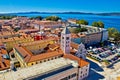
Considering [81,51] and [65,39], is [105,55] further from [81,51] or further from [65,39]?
[65,39]

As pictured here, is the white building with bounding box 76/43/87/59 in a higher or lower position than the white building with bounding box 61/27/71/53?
lower

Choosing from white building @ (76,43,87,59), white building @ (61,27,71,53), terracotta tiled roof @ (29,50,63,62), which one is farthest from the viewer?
white building @ (76,43,87,59)

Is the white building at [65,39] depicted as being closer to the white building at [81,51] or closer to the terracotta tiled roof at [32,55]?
the terracotta tiled roof at [32,55]

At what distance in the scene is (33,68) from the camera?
41062mm

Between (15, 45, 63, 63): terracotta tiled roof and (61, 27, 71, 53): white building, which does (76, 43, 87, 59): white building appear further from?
(15, 45, 63, 63): terracotta tiled roof

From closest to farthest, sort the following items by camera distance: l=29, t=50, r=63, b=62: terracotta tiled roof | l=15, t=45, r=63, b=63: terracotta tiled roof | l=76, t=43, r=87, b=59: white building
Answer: l=15, t=45, r=63, b=63: terracotta tiled roof → l=29, t=50, r=63, b=62: terracotta tiled roof → l=76, t=43, r=87, b=59: white building

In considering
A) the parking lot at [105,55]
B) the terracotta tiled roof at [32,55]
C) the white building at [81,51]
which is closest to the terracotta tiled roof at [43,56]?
the terracotta tiled roof at [32,55]

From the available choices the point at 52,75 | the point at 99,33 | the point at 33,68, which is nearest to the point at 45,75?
the point at 52,75

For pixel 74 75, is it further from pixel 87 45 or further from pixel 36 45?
pixel 87 45

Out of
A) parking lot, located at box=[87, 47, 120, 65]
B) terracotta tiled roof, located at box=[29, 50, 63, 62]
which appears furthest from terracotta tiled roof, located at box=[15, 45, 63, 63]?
parking lot, located at box=[87, 47, 120, 65]

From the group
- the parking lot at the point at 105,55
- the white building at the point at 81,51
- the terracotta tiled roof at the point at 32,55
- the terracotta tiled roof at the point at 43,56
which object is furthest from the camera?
the parking lot at the point at 105,55

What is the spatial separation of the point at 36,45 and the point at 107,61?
30541 mm

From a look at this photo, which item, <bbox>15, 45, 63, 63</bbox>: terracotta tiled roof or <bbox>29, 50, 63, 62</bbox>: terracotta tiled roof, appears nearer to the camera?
<bbox>15, 45, 63, 63</bbox>: terracotta tiled roof

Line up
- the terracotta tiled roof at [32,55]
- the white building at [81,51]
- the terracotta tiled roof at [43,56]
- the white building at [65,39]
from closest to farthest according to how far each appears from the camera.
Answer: the terracotta tiled roof at [32,55] < the terracotta tiled roof at [43,56] < the white building at [65,39] < the white building at [81,51]
